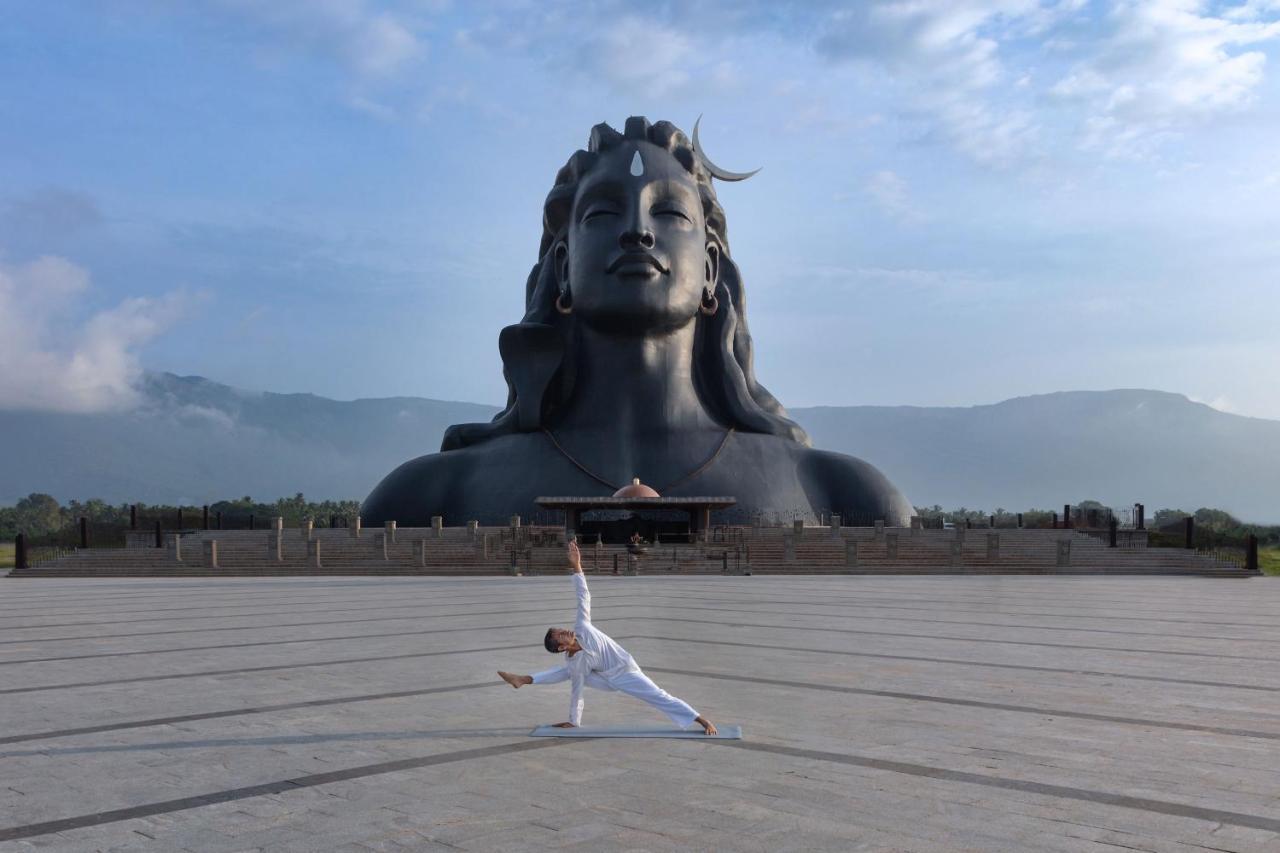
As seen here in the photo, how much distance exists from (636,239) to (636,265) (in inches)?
30.7

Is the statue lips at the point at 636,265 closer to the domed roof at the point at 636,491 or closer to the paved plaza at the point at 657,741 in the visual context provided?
the domed roof at the point at 636,491

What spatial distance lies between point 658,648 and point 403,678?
306cm

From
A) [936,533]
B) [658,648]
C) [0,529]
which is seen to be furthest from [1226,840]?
[0,529]

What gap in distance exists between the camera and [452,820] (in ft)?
17.6

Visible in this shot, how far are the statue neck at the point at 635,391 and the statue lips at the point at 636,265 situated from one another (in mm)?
2388

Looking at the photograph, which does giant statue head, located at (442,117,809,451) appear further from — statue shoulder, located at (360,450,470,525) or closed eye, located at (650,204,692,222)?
statue shoulder, located at (360,450,470,525)

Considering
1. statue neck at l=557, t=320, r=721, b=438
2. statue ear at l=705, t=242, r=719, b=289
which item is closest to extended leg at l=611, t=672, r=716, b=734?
statue neck at l=557, t=320, r=721, b=438

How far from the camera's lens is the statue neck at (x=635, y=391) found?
3825cm

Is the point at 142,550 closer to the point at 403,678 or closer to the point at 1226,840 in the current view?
the point at 403,678

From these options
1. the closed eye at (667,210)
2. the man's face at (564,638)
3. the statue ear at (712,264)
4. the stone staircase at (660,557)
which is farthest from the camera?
the statue ear at (712,264)

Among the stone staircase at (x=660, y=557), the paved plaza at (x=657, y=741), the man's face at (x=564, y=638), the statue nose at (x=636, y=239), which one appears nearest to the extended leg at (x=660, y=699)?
the paved plaza at (x=657, y=741)

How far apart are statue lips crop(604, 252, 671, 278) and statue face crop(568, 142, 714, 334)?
0.03 m

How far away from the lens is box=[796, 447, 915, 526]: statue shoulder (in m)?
38.0


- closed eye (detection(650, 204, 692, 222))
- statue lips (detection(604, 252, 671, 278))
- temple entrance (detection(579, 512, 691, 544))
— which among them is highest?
closed eye (detection(650, 204, 692, 222))
